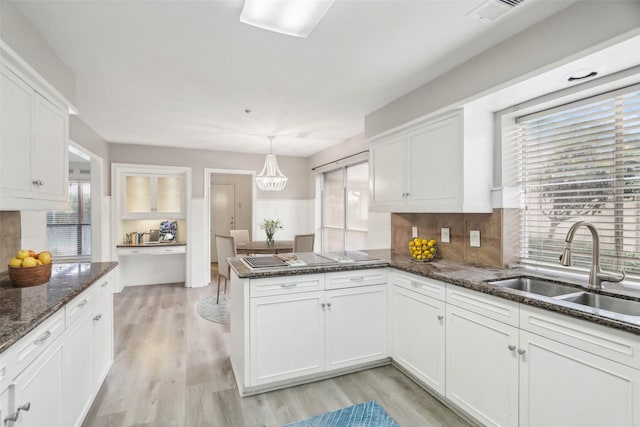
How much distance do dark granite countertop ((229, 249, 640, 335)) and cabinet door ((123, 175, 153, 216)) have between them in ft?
11.3

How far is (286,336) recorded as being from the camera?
92.1 inches

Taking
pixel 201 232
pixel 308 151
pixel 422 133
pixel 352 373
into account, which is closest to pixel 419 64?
pixel 422 133

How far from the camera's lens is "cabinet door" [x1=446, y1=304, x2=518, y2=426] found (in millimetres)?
1724

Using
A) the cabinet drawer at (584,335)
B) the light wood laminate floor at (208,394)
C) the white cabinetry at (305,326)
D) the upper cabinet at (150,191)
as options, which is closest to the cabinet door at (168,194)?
the upper cabinet at (150,191)

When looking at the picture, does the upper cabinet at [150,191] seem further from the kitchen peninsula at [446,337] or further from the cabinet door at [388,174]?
the cabinet door at [388,174]

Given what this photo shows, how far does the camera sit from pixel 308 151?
5844 mm

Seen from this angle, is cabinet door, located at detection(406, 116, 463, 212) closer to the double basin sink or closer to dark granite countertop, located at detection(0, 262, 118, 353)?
the double basin sink

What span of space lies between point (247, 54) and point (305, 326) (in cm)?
198

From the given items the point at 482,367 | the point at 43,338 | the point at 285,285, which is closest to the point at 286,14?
the point at 285,285

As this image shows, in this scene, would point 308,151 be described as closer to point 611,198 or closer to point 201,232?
point 201,232

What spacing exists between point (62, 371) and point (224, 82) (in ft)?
7.41

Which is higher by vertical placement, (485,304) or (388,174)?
(388,174)

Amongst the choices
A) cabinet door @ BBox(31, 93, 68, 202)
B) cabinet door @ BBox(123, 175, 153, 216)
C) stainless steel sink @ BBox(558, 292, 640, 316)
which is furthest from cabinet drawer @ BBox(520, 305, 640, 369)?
cabinet door @ BBox(123, 175, 153, 216)

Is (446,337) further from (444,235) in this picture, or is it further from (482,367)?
(444,235)
